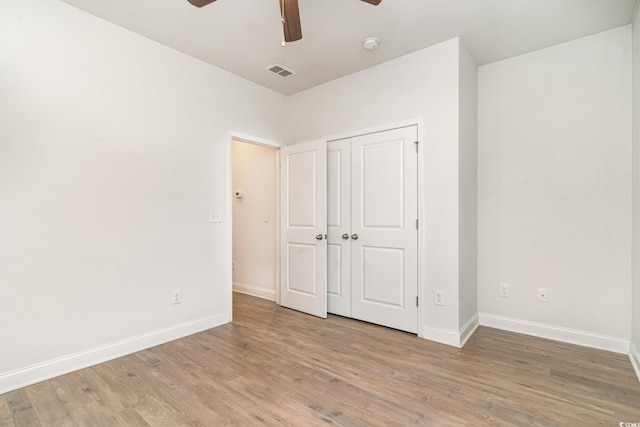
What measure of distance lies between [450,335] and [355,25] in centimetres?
287

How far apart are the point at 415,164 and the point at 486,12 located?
1327 mm

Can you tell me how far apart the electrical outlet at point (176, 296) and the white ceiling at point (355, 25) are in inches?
93.4

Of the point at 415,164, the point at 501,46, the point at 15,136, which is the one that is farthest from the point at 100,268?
the point at 501,46

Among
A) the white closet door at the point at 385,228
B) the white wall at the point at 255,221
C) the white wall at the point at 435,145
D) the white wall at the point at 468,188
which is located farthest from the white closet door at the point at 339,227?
the white wall at the point at 468,188

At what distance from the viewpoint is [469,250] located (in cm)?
312

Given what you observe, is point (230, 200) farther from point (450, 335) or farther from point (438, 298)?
point (450, 335)

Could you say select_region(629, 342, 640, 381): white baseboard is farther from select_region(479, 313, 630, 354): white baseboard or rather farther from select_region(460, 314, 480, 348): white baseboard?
select_region(460, 314, 480, 348): white baseboard

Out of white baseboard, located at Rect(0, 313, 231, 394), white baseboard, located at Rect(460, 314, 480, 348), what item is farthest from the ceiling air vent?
white baseboard, located at Rect(460, 314, 480, 348)

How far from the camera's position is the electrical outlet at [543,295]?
3.00m

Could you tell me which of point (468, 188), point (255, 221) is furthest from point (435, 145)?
point (255, 221)

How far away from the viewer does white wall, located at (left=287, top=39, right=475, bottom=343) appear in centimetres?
285

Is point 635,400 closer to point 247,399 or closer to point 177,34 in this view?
point 247,399

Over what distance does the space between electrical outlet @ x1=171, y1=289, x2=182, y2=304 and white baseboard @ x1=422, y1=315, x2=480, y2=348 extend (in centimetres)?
240

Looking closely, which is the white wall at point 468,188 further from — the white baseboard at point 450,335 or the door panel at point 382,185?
the door panel at point 382,185
